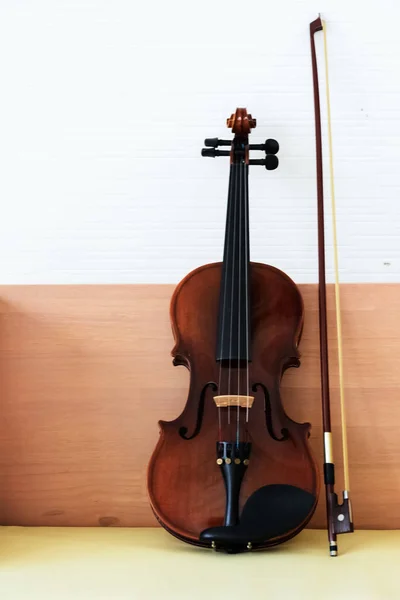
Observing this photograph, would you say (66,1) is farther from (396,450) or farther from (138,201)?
(396,450)

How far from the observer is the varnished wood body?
3.69ft

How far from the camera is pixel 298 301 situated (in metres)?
1.30

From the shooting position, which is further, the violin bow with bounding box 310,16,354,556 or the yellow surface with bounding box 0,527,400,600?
the violin bow with bounding box 310,16,354,556

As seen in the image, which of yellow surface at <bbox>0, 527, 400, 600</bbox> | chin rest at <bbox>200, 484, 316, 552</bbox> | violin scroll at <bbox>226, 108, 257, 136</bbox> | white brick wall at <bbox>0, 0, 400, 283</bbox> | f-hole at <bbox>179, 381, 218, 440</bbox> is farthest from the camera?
white brick wall at <bbox>0, 0, 400, 283</bbox>

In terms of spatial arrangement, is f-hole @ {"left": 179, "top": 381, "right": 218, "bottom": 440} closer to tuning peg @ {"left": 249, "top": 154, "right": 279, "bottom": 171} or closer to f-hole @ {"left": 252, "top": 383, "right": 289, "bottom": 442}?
f-hole @ {"left": 252, "top": 383, "right": 289, "bottom": 442}

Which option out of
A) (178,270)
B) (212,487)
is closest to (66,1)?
(178,270)

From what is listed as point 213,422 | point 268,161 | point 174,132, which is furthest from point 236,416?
point 174,132

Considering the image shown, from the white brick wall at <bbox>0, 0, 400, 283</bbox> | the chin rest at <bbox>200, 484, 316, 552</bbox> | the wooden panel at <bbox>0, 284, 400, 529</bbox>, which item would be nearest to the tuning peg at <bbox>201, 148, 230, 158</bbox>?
the white brick wall at <bbox>0, 0, 400, 283</bbox>

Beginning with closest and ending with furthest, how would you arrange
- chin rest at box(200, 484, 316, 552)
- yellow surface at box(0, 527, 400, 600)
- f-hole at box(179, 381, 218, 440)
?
yellow surface at box(0, 527, 400, 600) < chin rest at box(200, 484, 316, 552) < f-hole at box(179, 381, 218, 440)

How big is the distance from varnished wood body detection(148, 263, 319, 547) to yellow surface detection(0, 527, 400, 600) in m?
0.06

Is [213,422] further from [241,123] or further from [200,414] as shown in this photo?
[241,123]

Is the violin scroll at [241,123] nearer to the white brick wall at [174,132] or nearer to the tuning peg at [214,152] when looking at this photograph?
the tuning peg at [214,152]

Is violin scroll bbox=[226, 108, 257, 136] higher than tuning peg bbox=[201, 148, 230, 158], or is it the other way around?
violin scroll bbox=[226, 108, 257, 136]

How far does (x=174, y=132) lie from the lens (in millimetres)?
1532
